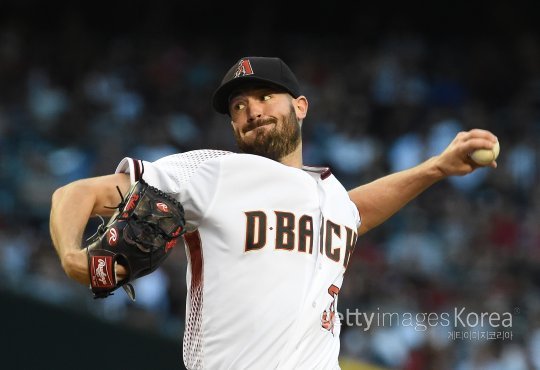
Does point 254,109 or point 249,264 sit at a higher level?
point 254,109

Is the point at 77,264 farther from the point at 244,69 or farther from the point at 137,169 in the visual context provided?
the point at 244,69

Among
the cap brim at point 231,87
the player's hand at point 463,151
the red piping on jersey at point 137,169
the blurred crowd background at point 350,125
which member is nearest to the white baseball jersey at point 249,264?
the red piping on jersey at point 137,169

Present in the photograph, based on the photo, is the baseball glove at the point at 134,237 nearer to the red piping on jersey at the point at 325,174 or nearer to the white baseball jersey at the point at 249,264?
the white baseball jersey at the point at 249,264

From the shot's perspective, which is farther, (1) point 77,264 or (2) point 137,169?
(2) point 137,169

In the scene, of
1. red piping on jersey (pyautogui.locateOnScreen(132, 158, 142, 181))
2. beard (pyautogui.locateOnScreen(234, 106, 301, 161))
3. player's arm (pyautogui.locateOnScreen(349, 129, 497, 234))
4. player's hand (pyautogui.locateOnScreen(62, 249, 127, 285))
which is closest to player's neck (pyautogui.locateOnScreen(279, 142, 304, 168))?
beard (pyautogui.locateOnScreen(234, 106, 301, 161))

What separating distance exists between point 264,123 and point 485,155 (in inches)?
30.3

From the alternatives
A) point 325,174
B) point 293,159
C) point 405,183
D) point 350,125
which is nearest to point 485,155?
point 405,183

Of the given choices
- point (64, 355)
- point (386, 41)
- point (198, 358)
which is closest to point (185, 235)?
point (198, 358)

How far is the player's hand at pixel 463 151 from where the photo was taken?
338cm

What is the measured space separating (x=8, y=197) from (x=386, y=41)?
5.06 metres

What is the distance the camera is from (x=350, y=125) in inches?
410

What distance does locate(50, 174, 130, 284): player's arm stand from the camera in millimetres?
2568

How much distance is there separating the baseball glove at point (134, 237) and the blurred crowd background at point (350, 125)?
12.3 ft

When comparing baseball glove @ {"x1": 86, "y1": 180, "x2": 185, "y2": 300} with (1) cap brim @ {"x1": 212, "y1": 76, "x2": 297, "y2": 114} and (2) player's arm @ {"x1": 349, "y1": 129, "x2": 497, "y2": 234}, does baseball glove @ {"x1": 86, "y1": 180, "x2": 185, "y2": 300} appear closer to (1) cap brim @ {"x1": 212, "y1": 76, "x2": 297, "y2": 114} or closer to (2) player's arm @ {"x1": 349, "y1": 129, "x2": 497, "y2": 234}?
(1) cap brim @ {"x1": 212, "y1": 76, "x2": 297, "y2": 114}
